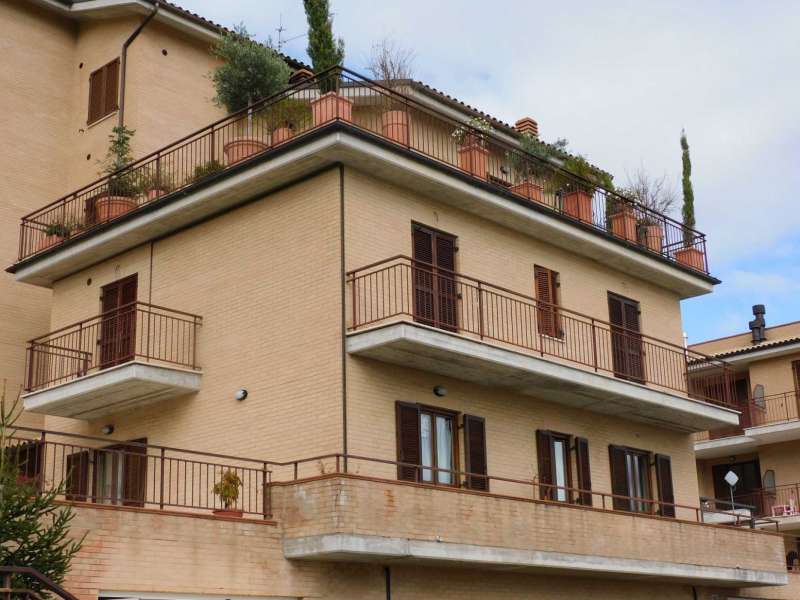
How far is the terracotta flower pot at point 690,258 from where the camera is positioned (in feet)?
92.8

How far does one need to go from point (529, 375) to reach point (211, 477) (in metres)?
5.88

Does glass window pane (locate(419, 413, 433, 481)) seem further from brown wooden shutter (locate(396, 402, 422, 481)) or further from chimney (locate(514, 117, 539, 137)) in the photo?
chimney (locate(514, 117, 539, 137))

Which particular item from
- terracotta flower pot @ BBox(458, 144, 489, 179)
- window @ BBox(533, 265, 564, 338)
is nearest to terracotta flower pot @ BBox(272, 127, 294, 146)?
terracotta flower pot @ BBox(458, 144, 489, 179)

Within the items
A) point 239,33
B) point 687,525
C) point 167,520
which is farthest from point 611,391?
point 239,33

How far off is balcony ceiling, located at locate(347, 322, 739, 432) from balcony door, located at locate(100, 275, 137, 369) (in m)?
6.03

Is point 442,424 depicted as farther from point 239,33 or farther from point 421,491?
point 239,33

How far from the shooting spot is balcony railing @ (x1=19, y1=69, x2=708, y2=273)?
21.1 m

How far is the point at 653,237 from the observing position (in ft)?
90.6

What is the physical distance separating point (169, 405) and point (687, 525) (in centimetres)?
1029

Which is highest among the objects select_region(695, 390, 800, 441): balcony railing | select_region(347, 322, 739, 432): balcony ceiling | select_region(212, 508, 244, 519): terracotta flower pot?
select_region(695, 390, 800, 441): balcony railing

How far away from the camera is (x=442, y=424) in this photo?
21250mm

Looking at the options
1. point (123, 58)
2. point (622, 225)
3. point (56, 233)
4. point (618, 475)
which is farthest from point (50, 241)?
point (618, 475)

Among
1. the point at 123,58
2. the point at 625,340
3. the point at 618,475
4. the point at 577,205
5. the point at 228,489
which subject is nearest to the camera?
the point at 228,489

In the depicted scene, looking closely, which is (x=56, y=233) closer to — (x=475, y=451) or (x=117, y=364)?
(x=117, y=364)
